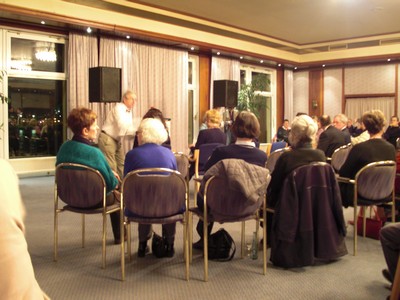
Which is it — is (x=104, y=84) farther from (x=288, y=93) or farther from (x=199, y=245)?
(x=288, y=93)

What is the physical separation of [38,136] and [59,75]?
4.27ft

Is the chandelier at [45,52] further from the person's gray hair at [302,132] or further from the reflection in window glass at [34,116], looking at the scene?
the person's gray hair at [302,132]

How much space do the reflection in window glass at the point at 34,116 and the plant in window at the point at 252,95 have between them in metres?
4.86

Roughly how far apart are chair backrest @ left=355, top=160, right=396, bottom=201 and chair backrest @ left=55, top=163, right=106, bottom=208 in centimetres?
221

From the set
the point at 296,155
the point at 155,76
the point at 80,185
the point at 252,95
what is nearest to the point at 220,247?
the point at 296,155

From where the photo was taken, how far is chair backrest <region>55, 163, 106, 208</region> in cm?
322

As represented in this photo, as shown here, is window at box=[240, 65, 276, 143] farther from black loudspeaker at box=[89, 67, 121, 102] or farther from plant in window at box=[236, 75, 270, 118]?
black loudspeaker at box=[89, 67, 121, 102]

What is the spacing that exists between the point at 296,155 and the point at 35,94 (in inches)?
261

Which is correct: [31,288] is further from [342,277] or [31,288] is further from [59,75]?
[59,75]

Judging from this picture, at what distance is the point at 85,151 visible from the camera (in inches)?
132

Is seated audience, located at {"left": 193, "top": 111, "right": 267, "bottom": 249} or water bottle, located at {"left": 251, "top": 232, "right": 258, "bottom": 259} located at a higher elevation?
seated audience, located at {"left": 193, "top": 111, "right": 267, "bottom": 249}

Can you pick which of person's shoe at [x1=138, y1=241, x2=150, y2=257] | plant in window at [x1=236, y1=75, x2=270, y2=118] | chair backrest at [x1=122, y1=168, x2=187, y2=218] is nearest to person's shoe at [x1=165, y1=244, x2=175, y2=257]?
person's shoe at [x1=138, y1=241, x2=150, y2=257]

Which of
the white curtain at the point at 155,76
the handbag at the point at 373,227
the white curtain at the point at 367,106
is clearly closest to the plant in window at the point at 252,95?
the white curtain at the point at 155,76

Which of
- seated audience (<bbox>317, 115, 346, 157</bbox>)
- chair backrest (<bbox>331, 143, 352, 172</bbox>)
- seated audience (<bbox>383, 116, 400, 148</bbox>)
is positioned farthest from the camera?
seated audience (<bbox>383, 116, 400, 148</bbox>)
